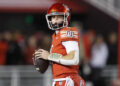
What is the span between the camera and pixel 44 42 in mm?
14266

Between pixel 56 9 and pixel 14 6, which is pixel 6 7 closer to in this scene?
pixel 14 6

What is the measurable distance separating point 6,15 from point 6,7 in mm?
1159

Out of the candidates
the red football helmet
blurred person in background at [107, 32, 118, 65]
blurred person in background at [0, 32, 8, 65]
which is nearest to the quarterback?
the red football helmet

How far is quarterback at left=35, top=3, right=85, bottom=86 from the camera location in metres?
5.73

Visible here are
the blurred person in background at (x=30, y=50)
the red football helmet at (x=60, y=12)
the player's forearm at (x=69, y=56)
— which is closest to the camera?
the player's forearm at (x=69, y=56)

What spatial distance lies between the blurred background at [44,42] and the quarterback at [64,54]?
3.57m

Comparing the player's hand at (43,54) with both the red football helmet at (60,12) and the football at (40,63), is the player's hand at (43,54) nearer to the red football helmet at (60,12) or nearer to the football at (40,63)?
the football at (40,63)

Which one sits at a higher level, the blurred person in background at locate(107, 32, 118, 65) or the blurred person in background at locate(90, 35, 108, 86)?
the blurred person in background at locate(107, 32, 118, 65)

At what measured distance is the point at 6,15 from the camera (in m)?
18.2

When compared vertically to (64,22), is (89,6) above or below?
above

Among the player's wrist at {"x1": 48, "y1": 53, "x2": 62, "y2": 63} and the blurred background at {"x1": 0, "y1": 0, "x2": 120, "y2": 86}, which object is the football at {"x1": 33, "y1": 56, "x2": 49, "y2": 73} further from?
the blurred background at {"x1": 0, "y1": 0, "x2": 120, "y2": 86}

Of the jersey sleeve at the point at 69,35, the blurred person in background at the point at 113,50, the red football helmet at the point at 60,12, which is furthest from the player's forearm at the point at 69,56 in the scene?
the blurred person in background at the point at 113,50

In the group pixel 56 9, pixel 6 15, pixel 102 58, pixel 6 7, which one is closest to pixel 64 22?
pixel 56 9

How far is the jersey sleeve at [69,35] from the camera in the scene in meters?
5.77
